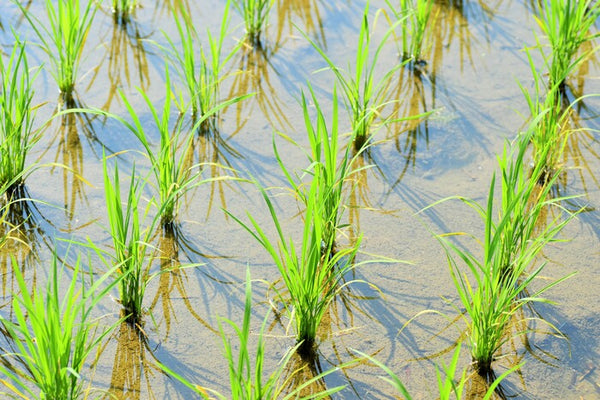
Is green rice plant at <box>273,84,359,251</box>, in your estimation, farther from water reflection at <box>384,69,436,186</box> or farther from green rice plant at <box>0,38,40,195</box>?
green rice plant at <box>0,38,40,195</box>

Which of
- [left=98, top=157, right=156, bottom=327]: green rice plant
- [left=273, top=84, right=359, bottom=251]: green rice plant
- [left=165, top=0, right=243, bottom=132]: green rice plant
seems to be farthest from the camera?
[left=165, top=0, right=243, bottom=132]: green rice plant

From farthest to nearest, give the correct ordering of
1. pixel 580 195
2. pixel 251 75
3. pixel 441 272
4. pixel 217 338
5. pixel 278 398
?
pixel 251 75 → pixel 580 195 → pixel 441 272 → pixel 217 338 → pixel 278 398

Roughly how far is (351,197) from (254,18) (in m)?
1.25

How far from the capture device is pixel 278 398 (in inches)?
91.4

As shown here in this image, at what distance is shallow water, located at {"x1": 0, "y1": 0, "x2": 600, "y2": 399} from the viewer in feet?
7.97

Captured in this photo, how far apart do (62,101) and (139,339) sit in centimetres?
139

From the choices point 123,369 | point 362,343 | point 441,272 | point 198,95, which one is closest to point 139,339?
point 123,369

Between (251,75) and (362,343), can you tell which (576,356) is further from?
(251,75)

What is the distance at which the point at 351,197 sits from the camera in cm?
305

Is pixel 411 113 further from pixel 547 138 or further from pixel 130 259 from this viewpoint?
pixel 130 259

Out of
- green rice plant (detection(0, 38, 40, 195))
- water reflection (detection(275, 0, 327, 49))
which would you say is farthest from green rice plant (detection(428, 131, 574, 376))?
water reflection (detection(275, 0, 327, 49))

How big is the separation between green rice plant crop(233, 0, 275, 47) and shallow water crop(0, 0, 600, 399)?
66mm

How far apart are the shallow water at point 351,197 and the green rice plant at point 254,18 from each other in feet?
0.22

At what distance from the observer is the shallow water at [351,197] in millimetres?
2430
